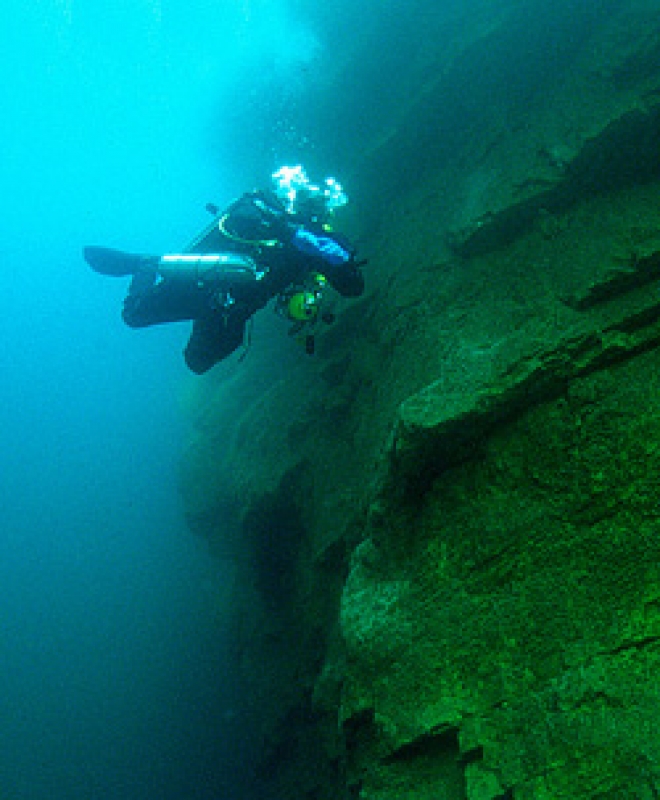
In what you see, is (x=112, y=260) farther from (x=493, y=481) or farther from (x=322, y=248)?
(x=493, y=481)

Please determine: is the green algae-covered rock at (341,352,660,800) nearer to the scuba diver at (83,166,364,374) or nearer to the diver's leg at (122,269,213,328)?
the scuba diver at (83,166,364,374)

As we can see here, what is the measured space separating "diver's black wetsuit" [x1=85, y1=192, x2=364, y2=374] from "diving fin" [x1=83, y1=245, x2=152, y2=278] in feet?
1.68

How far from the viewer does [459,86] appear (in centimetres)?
972

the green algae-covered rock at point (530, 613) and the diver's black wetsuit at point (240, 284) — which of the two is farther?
the diver's black wetsuit at point (240, 284)

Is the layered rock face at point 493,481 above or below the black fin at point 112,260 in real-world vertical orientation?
below

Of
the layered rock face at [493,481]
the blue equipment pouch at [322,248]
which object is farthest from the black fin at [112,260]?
the layered rock face at [493,481]

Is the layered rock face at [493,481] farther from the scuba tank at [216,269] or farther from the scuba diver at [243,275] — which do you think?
the scuba tank at [216,269]

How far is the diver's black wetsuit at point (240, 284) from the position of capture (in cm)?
597

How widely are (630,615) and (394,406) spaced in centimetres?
360

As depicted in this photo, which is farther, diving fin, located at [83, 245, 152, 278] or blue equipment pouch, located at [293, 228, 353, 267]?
diving fin, located at [83, 245, 152, 278]

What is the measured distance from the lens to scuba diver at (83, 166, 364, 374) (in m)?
5.85

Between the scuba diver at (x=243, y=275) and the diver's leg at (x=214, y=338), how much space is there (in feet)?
0.04

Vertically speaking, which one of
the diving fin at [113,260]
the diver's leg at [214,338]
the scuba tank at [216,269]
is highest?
the diving fin at [113,260]

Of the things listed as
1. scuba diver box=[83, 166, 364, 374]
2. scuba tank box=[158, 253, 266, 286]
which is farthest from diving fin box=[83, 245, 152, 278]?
scuba tank box=[158, 253, 266, 286]
